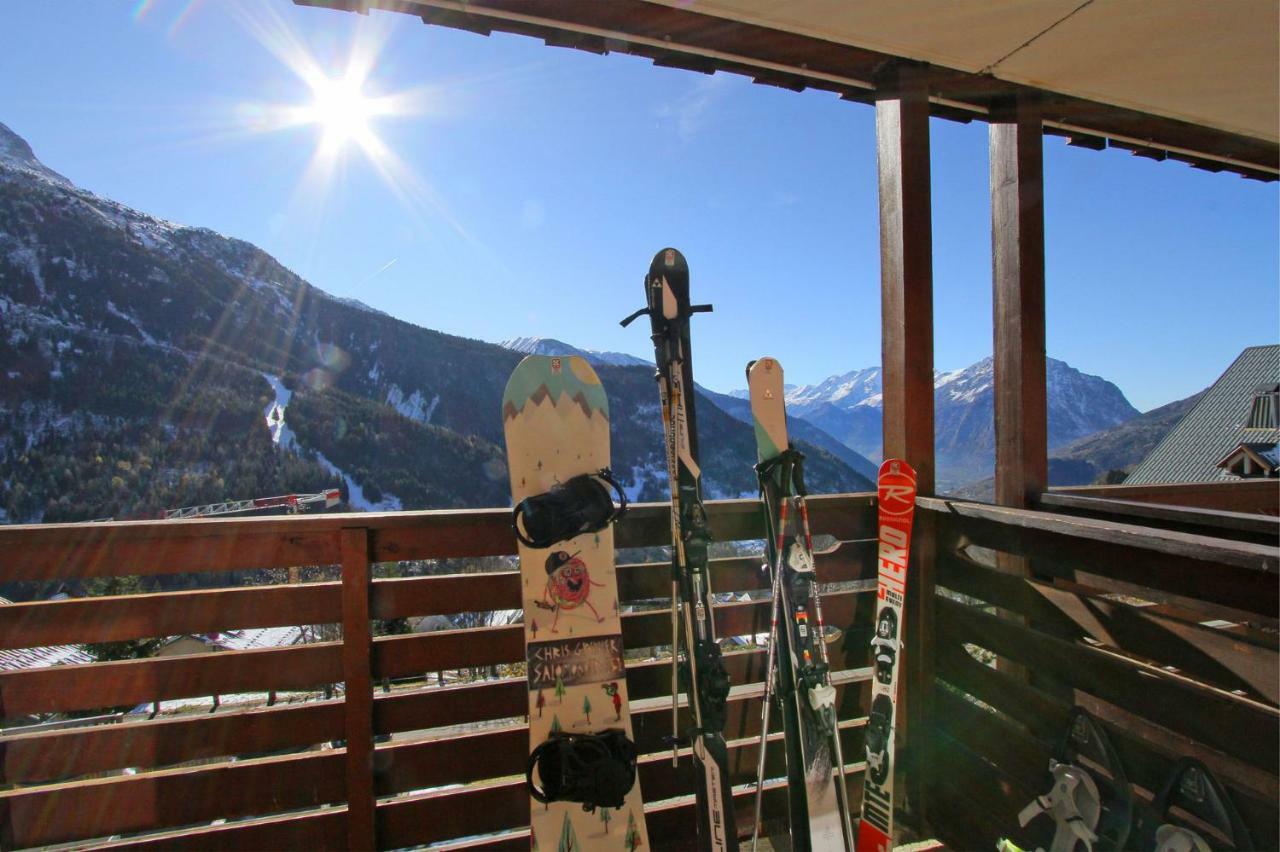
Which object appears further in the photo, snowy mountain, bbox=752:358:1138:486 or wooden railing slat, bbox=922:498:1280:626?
snowy mountain, bbox=752:358:1138:486

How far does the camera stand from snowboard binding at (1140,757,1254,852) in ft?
3.67

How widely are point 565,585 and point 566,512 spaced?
0.24 metres

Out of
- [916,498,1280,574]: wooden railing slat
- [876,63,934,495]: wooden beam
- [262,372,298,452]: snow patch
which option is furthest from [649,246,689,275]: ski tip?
[262,372,298,452]: snow patch

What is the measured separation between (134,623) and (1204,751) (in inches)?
97.2

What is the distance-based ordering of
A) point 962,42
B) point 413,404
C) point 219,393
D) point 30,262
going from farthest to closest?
point 30,262, point 413,404, point 219,393, point 962,42

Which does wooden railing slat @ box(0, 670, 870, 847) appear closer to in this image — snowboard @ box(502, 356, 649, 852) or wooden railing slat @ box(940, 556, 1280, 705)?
snowboard @ box(502, 356, 649, 852)

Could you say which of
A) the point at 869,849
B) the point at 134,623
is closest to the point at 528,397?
the point at 134,623

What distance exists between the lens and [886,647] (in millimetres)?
1829

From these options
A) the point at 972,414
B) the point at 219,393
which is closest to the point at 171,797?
the point at 219,393

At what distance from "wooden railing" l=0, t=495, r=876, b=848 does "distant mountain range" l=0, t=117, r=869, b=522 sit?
114 feet

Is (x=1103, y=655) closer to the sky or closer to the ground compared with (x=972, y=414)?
closer to the ground

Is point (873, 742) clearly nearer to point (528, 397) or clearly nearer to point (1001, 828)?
point (1001, 828)

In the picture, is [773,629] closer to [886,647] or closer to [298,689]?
[886,647]

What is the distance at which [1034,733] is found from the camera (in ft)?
5.49
